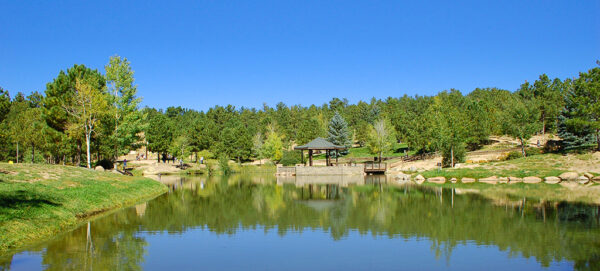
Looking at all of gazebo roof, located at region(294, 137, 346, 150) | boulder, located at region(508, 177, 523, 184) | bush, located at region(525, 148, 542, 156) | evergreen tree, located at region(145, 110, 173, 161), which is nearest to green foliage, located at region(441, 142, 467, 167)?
bush, located at region(525, 148, 542, 156)

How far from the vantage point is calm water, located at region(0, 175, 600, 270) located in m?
11.8

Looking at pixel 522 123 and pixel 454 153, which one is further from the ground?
pixel 522 123

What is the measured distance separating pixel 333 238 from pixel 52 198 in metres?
12.3

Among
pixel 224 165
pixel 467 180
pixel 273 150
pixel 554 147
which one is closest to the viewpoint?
pixel 467 180

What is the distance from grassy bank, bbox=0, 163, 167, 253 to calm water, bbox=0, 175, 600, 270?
83 cm

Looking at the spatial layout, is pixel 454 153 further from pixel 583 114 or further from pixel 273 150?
pixel 273 150

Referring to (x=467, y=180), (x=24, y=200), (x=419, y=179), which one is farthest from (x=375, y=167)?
(x=24, y=200)

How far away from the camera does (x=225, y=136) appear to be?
7256cm

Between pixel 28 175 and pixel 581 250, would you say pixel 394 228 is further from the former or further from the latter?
pixel 28 175

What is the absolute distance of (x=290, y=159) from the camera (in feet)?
224

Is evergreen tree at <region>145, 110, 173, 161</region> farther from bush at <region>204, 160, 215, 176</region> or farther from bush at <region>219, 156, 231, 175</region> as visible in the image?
bush at <region>219, 156, 231, 175</region>

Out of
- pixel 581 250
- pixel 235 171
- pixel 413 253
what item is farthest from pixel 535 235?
pixel 235 171

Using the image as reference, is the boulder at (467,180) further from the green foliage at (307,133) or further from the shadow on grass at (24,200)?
the green foliage at (307,133)

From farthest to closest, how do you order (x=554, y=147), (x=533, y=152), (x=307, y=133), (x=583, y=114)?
(x=307, y=133) < (x=554, y=147) < (x=533, y=152) < (x=583, y=114)
